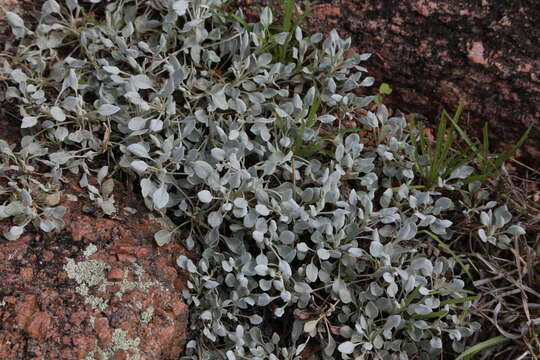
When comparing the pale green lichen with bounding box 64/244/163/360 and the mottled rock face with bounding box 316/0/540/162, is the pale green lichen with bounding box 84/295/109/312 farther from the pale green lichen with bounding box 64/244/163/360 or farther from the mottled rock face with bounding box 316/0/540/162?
the mottled rock face with bounding box 316/0/540/162

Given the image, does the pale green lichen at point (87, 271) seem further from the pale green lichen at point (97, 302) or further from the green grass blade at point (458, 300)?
the green grass blade at point (458, 300)

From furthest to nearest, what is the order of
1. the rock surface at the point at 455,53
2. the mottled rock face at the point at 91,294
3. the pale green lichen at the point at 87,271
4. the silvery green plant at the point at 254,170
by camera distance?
the rock surface at the point at 455,53
the silvery green plant at the point at 254,170
the pale green lichen at the point at 87,271
the mottled rock face at the point at 91,294

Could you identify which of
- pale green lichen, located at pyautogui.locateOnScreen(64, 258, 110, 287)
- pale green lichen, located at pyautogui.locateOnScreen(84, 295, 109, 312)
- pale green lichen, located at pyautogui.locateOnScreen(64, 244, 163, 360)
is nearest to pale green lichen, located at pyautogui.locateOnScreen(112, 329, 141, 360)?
pale green lichen, located at pyautogui.locateOnScreen(64, 244, 163, 360)

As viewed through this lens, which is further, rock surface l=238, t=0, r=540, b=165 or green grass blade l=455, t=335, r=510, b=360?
rock surface l=238, t=0, r=540, b=165

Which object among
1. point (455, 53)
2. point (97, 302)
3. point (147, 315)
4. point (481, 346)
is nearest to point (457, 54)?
point (455, 53)

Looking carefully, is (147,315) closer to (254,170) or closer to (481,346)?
(254,170)

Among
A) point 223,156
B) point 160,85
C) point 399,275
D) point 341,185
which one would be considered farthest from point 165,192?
point 399,275

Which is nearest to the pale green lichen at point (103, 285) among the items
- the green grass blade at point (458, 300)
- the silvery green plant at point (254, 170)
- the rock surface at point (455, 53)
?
the silvery green plant at point (254, 170)

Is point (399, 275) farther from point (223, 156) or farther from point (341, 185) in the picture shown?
point (223, 156)
